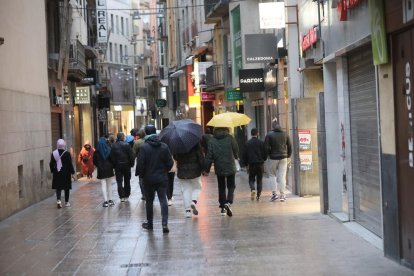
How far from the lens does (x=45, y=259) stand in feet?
36.7

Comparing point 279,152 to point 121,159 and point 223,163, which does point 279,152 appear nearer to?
point 223,163

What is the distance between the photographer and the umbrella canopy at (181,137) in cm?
1523

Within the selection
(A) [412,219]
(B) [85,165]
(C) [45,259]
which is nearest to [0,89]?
(C) [45,259]

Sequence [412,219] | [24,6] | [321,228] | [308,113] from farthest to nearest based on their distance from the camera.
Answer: [24,6], [308,113], [321,228], [412,219]

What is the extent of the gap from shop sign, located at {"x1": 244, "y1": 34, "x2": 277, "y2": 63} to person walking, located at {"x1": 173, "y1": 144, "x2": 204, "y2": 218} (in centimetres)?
756

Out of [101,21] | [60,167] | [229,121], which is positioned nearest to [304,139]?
[229,121]

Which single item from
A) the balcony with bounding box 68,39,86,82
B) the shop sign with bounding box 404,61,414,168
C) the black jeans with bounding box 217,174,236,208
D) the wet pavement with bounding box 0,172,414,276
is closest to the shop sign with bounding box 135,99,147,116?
the balcony with bounding box 68,39,86,82

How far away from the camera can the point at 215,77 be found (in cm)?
3806

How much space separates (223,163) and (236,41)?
15799mm

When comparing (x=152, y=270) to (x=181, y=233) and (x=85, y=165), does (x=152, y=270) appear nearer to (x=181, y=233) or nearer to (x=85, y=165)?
(x=181, y=233)

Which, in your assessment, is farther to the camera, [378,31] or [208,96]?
[208,96]

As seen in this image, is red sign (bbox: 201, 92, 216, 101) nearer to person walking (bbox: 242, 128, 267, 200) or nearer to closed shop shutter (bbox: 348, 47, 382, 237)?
person walking (bbox: 242, 128, 267, 200)

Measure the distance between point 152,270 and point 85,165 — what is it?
21568 mm

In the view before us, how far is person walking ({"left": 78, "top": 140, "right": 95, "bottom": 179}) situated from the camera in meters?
30.7
